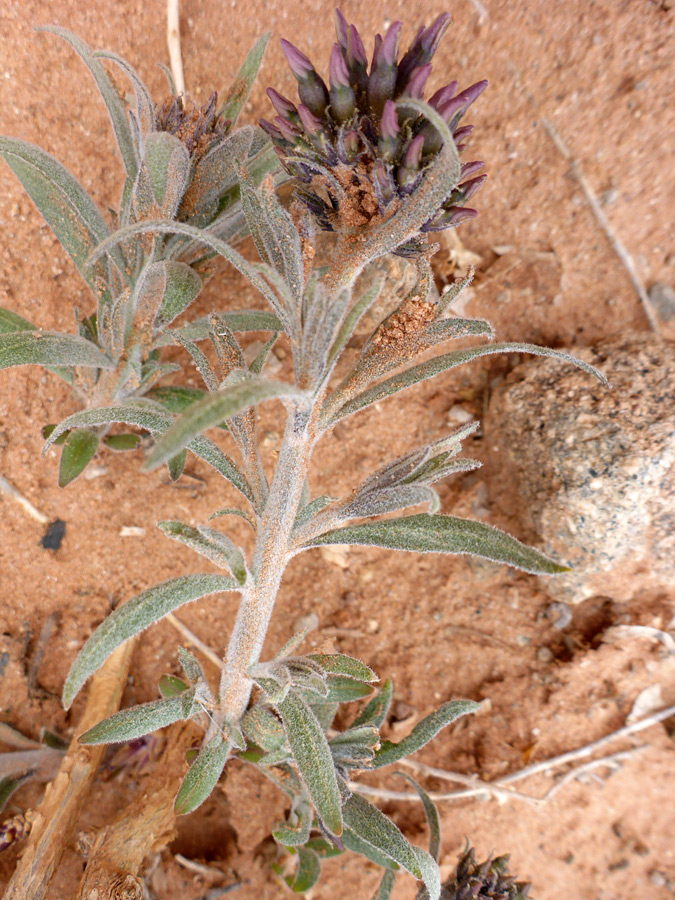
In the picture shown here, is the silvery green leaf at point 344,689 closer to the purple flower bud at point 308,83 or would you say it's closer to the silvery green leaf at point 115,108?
the purple flower bud at point 308,83

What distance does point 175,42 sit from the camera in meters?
2.42

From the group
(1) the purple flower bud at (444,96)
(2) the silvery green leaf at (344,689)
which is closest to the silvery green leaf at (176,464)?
(2) the silvery green leaf at (344,689)

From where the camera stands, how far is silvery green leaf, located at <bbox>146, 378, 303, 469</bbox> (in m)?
0.98

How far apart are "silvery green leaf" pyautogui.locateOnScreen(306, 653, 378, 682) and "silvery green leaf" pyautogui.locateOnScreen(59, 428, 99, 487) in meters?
1.13

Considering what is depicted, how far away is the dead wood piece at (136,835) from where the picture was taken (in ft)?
6.56

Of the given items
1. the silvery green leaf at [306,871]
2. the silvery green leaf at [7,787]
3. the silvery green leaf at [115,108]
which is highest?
the silvery green leaf at [115,108]

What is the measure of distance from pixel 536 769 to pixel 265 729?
1522 mm

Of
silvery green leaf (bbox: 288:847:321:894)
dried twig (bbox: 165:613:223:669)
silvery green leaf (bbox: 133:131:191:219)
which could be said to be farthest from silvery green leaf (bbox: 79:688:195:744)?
silvery green leaf (bbox: 133:131:191:219)

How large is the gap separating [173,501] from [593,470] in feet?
5.90

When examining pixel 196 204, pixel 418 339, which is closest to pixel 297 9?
pixel 196 204

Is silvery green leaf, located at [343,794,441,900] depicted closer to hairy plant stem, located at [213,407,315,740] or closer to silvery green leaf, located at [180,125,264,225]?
hairy plant stem, located at [213,407,315,740]

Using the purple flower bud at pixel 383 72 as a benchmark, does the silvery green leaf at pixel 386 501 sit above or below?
below

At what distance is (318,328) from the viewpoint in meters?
1.36

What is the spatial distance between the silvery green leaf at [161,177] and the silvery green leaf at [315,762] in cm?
154
